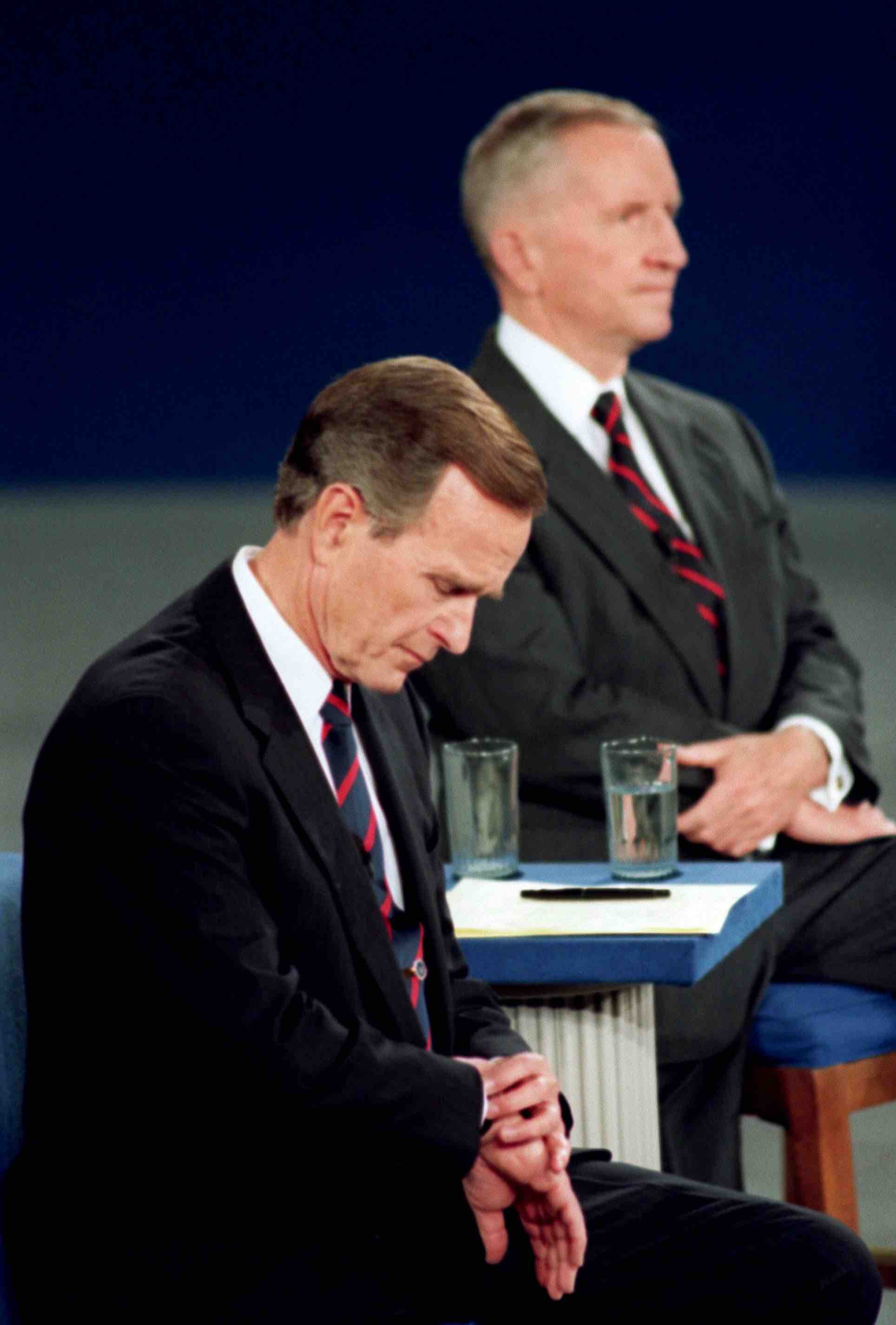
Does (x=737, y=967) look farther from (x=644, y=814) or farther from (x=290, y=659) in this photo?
(x=290, y=659)

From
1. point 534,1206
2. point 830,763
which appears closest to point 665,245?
point 830,763

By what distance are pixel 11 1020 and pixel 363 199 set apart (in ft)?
33.9

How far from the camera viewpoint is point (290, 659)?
189 centimetres

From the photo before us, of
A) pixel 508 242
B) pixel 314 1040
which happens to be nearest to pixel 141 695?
pixel 314 1040

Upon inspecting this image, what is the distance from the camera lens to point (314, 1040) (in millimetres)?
1717

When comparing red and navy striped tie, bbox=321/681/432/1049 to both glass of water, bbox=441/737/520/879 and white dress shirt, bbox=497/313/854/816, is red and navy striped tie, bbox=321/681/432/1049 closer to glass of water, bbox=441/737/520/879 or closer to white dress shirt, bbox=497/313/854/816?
glass of water, bbox=441/737/520/879

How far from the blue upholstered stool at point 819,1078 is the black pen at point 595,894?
0.50 metres

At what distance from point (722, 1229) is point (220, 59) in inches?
411

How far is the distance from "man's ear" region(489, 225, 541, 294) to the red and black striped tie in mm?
289

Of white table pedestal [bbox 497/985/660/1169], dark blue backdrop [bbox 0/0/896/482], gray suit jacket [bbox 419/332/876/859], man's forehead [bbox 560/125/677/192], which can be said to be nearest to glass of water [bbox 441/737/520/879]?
white table pedestal [bbox 497/985/660/1169]

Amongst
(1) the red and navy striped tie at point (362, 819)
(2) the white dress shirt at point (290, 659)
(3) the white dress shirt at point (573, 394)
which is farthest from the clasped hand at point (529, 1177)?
(3) the white dress shirt at point (573, 394)

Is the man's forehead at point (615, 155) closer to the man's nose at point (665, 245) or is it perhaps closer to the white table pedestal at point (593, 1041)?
the man's nose at point (665, 245)

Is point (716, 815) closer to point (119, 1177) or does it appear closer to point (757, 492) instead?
point (757, 492)

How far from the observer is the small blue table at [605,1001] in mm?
2270
